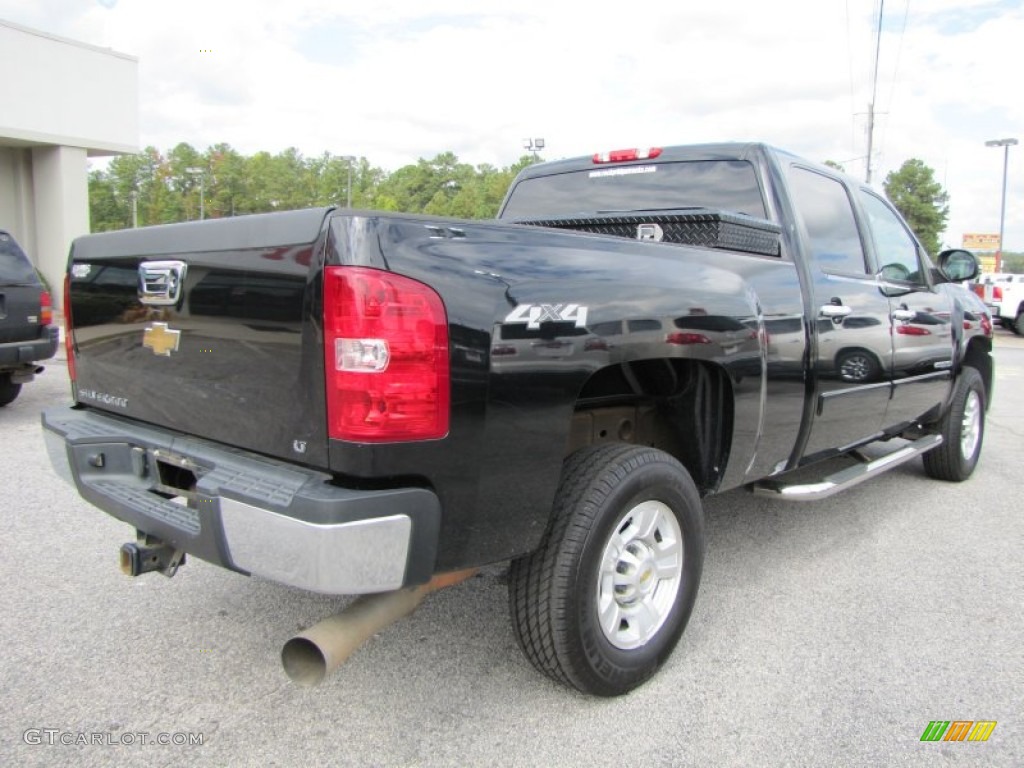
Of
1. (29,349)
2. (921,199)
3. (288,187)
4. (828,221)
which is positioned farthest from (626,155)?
(288,187)

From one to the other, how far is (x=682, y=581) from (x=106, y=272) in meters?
2.35

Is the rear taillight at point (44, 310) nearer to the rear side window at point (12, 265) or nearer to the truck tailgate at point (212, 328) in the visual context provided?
the rear side window at point (12, 265)

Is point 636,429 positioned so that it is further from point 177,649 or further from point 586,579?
point 177,649

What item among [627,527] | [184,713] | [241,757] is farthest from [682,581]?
[184,713]

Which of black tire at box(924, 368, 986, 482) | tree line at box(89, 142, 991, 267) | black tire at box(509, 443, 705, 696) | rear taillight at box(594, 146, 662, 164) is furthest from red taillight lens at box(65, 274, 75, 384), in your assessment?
tree line at box(89, 142, 991, 267)

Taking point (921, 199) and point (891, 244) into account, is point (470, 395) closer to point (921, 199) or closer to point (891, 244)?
point (891, 244)

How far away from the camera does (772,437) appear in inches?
132

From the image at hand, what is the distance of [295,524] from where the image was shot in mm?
1979

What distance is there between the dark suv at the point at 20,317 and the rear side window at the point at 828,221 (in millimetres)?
6608

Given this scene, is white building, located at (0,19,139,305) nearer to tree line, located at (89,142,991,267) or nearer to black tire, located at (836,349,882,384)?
tree line, located at (89,142,991,267)

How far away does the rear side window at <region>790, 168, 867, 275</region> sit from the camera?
3818 millimetres

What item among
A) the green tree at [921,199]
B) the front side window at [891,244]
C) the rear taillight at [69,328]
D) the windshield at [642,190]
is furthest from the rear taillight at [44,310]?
the green tree at [921,199]

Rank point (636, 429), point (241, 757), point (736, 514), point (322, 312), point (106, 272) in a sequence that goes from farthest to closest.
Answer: point (736, 514)
point (636, 429)
point (106, 272)
point (241, 757)
point (322, 312)

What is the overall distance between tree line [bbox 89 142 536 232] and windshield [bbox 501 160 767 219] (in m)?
37.8
